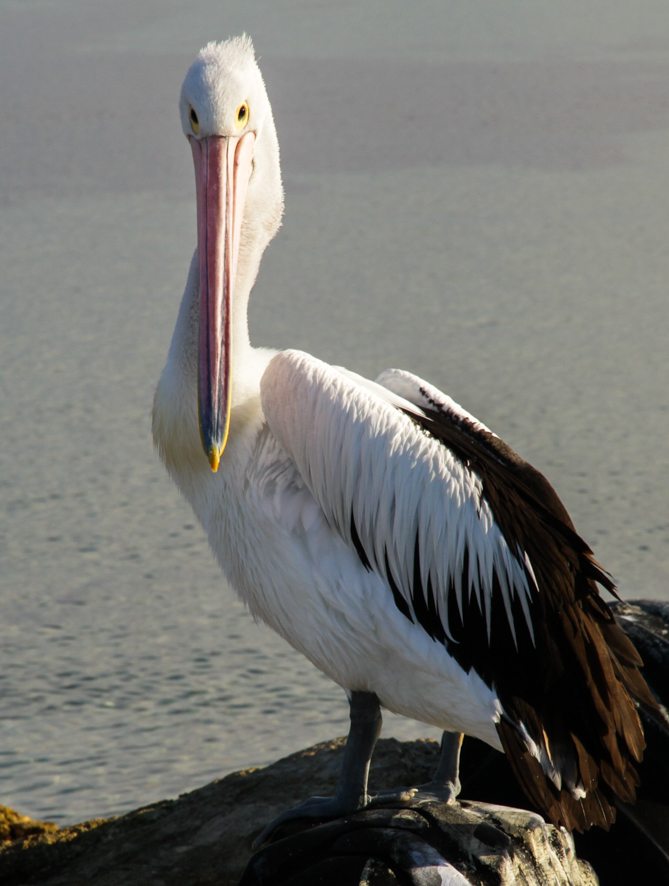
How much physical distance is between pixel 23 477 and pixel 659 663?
2.10m

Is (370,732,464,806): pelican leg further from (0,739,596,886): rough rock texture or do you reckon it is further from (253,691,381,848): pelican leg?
(0,739,596,886): rough rock texture

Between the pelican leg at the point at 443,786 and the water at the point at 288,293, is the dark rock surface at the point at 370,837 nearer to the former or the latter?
the pelican leg at the point at 443,786

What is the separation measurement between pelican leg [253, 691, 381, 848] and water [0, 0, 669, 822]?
0.65 m

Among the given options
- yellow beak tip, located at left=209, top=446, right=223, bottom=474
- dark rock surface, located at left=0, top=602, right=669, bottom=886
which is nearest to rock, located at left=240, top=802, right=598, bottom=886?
dark rock surface, located at left=0, top=602, right=669, bottom=886

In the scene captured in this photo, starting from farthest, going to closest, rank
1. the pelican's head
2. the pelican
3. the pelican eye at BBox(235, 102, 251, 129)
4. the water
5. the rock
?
the water < the pelican eye at BBox(235, 102, 251, 129) < the pelican's head < the pelican < the rock

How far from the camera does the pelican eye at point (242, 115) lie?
2.42 m

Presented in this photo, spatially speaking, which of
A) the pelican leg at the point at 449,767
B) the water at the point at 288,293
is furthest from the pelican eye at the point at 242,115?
the water at the point at 288,293

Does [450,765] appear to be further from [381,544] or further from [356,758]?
[381,544]

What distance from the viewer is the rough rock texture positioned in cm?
217

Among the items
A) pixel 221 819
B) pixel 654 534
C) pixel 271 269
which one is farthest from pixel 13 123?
pixel 221 819

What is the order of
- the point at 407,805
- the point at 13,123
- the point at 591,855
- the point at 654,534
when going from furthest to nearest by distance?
the point at 13,123, the point at 654,534, the point at 591,855, the point at 407,805

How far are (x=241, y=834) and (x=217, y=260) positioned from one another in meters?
1.03

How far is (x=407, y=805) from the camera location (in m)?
2.27

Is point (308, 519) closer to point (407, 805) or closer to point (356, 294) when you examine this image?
point (407, 805)
